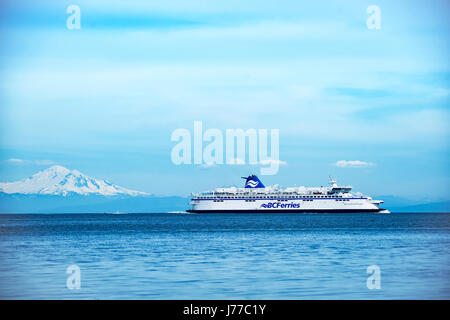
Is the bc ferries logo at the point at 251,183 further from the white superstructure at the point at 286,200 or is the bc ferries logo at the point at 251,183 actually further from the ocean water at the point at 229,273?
the ocean water at the point at 229,273

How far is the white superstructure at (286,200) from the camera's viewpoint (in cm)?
15288

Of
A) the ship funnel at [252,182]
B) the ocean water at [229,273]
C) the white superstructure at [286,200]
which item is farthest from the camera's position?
the ship funnel at [252,182]

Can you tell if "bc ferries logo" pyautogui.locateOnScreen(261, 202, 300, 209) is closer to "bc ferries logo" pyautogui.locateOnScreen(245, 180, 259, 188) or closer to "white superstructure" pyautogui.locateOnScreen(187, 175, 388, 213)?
"white superstructure" pyautogui.locateOnScreen(187, 175, 388, 213)

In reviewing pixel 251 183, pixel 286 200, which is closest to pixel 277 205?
pixel 286 200

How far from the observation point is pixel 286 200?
15612 cm

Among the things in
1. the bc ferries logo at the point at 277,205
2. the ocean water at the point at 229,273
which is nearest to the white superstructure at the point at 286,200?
the bc ferries logo at the point at 277,205

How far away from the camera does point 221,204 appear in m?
157

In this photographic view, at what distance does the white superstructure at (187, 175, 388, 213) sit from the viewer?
15288 cm

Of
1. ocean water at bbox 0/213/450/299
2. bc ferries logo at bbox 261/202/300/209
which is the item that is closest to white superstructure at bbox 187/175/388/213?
bc ferries logo at bbox 261/202/300/209

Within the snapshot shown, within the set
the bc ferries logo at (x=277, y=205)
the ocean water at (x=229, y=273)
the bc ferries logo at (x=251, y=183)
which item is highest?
the bc ferries logo at (x=251, y=183)

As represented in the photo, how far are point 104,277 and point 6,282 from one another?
4.17 metres
